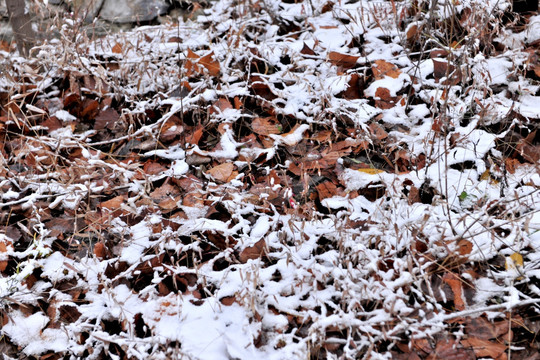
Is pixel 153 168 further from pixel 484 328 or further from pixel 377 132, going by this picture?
pixel 484 328

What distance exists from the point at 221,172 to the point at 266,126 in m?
0.39

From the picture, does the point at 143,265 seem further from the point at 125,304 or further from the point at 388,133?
the point at 388,133

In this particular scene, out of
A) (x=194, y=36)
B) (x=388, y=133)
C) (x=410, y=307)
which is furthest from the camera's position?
(x=194, y=36)

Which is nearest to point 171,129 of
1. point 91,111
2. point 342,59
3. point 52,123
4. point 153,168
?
point 153,168

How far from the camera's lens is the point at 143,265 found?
1.97 metres

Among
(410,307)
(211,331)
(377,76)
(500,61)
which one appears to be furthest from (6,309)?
Answer: (500,61)

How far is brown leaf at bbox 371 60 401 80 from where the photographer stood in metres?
2.70

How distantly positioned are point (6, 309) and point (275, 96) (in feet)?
5.35

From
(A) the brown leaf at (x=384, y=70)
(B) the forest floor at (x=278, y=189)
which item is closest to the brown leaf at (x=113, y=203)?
(B) the forest floor at (x=278, y=189)

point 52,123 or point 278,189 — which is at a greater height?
point 52,123

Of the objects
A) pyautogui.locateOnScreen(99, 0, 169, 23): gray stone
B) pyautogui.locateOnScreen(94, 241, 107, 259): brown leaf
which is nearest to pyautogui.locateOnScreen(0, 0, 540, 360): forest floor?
pyautogui.locateOnScreen(94, 241, 107, 259): brown leaf

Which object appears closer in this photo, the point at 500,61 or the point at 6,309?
the point at 6,309

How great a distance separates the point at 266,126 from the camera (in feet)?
8.38

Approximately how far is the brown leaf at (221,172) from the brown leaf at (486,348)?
1.23 meters
